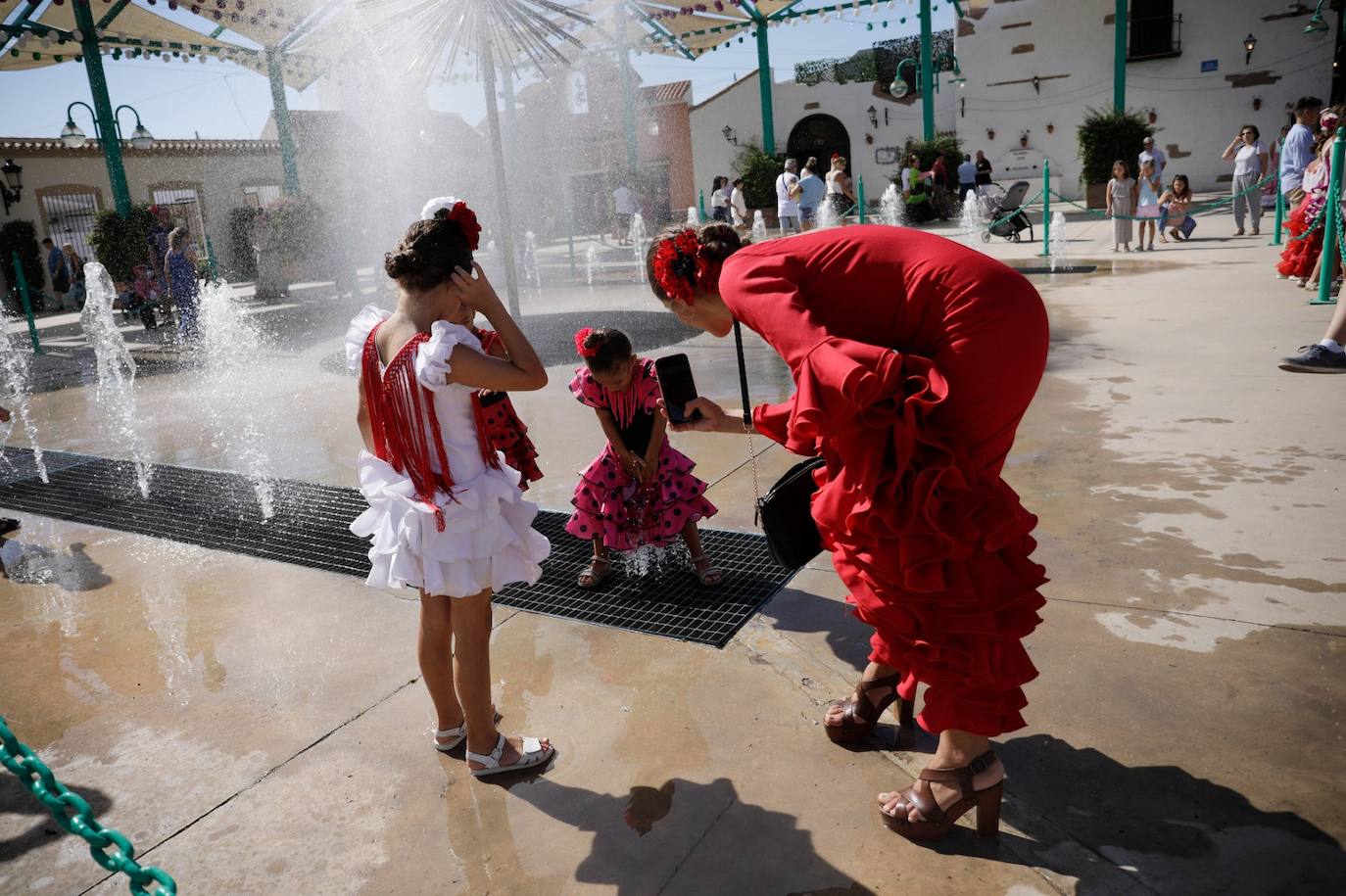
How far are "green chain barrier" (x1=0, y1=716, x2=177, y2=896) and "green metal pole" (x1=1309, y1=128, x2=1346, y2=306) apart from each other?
8.47 metres

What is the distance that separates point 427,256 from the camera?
7.97ft

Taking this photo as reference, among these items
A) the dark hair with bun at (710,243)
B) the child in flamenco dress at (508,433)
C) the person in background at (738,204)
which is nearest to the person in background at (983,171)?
the person in background at (738,204)

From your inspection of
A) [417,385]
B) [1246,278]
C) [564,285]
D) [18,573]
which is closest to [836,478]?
[417,385]

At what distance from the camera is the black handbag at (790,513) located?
102 inches

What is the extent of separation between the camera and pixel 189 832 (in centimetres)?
252

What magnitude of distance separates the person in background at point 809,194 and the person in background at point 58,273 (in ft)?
53.5

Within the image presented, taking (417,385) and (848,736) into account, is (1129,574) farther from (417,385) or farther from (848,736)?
(417,385)

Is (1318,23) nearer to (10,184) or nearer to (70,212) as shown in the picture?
(70,212)

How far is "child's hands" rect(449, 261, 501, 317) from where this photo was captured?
2.47 m

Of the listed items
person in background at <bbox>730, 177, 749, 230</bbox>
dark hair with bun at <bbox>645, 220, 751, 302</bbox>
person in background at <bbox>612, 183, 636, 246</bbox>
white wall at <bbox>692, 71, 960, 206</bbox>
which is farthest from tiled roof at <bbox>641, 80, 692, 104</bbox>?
dark hair with bun at <bbox>645, 220, 751, 302</bbox>

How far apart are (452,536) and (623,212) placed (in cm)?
2361

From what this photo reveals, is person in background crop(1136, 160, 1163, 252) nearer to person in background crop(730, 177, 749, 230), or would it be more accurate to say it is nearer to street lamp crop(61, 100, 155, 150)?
person in background crop(730, 177, 749, 230)

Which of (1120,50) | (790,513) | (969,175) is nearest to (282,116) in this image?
(969,175)

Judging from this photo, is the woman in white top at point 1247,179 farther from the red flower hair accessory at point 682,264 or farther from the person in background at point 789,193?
the red flower hair accessory at point 682,264
